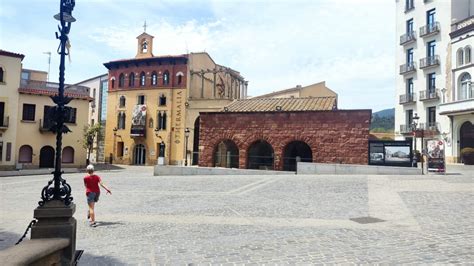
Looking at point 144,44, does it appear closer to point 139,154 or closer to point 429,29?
point 139,154

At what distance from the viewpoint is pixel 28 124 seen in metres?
33.4

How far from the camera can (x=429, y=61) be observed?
122 feet

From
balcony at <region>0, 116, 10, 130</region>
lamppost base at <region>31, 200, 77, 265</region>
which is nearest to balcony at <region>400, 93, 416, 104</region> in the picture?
lamppost base at <region>31, 200, 77, 265</region>

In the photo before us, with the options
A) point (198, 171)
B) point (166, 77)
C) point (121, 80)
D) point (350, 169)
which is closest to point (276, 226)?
point (350, 169)

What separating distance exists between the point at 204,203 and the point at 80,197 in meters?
6.02

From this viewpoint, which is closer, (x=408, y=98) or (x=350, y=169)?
(x=350, y=169)

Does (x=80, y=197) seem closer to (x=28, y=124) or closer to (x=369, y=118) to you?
(x=369, y=118)

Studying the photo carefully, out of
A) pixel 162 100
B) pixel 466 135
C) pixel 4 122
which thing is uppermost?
pixel 162 100

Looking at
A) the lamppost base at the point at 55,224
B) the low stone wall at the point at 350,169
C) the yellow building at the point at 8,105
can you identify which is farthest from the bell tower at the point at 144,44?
the lamppost base at the point at 55,224

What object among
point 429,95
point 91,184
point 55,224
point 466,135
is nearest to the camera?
point 55,224

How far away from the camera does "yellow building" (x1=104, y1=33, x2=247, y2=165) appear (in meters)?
40.6

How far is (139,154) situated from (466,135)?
3676 centimetres

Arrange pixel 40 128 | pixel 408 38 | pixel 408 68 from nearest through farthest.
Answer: pixel 40 128, pixel 408 68, pixel 408 38

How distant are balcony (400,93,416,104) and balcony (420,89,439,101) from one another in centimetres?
130
